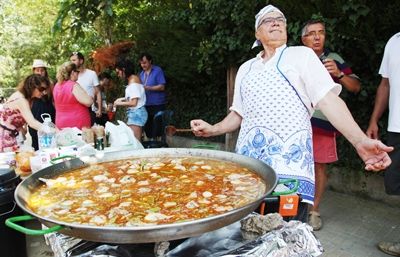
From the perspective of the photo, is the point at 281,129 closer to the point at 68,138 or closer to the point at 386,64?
the point at 386,64

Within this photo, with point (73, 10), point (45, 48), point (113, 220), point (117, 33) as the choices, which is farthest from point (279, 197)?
point (45, 48)

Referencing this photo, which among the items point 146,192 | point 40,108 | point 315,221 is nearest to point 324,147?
point 315,221

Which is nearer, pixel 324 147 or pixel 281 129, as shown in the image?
pixel 281 129

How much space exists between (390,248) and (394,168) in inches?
32.3

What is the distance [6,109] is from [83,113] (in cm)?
93

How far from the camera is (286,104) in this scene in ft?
6.81

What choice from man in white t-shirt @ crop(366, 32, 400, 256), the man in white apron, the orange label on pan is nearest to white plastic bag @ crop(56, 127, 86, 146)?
the man in white apron

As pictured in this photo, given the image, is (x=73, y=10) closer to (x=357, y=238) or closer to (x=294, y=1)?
(x=294, y=1)

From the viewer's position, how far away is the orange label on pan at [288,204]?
1817 millimetres

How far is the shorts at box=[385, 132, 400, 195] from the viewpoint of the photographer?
3.13m

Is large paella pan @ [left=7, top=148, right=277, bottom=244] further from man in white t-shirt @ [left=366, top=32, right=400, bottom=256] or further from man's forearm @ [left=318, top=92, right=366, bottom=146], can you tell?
man in white t-shirt @ [left=366, top=32, right=400, bottom=256]

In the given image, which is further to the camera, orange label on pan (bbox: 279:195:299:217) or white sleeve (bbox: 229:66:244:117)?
white sleeve (bbox: 229:66:244:117)

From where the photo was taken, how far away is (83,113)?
498 cm

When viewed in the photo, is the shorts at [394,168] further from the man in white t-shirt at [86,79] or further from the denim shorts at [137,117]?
the man in white t-shirt at [86,79]
